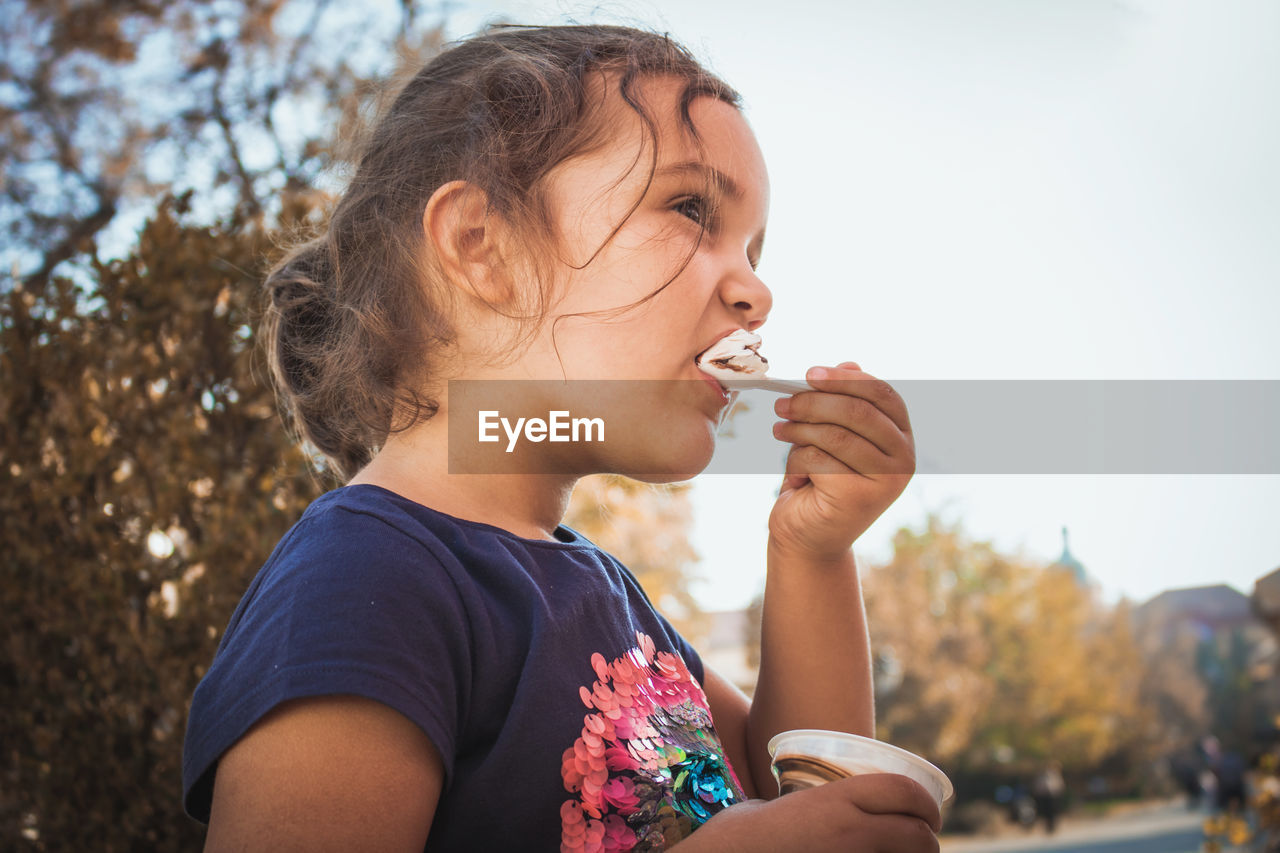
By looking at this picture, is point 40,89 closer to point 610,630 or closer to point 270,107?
point 270,107

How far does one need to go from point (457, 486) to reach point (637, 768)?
1.21 feet

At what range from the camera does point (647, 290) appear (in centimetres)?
111

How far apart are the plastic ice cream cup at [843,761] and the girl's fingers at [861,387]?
0.44 meters

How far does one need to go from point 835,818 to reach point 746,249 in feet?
2.38

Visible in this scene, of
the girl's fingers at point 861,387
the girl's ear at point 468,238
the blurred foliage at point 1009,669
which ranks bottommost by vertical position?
the blurred foliage at point 1009,669

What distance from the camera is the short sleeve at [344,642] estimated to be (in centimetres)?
76

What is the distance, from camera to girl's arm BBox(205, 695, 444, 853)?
73cm

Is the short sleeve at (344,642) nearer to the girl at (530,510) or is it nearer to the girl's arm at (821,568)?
the girl at (530,510)

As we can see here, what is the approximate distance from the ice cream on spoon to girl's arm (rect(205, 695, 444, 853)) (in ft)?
1.77

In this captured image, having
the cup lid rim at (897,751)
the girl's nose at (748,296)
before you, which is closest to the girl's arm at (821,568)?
the girl's nose at (748,296)

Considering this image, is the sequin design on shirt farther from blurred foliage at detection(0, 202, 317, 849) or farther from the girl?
blurred foliage at detection(0, 202, 317, 849)

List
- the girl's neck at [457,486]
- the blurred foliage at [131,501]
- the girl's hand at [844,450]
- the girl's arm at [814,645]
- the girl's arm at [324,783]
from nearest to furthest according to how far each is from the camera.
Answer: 1. the girl's arm at [324,783]
2. the girl's neck at [457,486]
3. the girl's hand at [844,450]
4. the girl's arm at [814,645]
5. the blurred foliage at [131,501]

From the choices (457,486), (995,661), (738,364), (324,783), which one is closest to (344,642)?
(324,783)

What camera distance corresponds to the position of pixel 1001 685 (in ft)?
54.5
